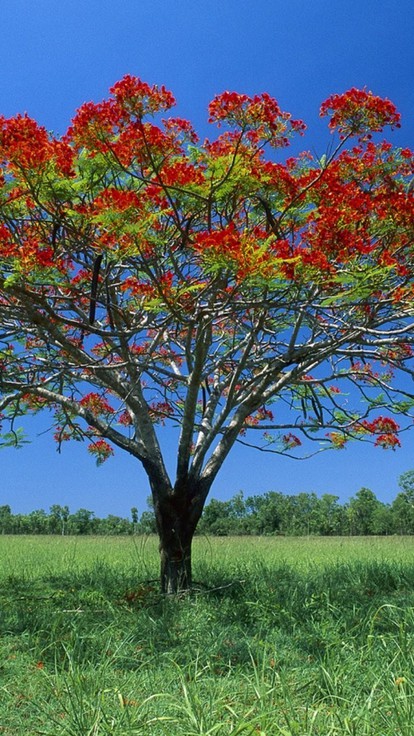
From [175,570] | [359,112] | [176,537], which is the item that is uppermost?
[359,112]

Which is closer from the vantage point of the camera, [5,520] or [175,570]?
[175,570]

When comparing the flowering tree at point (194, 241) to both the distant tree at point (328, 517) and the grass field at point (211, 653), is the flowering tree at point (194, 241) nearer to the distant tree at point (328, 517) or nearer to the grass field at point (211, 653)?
the grass field at point (211, 653)

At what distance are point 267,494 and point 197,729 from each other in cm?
3958

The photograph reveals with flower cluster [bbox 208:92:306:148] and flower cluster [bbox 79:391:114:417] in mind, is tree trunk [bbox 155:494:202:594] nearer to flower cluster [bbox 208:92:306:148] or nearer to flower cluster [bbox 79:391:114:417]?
flower cluster [bbox 79:391:114:417]

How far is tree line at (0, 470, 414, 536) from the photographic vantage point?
3797 centimetres

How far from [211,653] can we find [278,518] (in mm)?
37807

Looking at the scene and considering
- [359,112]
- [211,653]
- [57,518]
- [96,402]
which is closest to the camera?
[211,653]

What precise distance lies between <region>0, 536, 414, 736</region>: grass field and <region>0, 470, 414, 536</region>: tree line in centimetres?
2883

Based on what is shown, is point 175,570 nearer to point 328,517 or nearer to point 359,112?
point 359,112

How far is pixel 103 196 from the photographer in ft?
15.3

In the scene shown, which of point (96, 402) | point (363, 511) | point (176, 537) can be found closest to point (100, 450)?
point (96, 402)

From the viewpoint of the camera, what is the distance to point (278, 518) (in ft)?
134

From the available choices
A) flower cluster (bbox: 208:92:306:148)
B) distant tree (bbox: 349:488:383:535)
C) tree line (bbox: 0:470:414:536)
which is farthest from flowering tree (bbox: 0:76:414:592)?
distant tree (bbox: 349:488:383:535)

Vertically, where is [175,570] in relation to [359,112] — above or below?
below
